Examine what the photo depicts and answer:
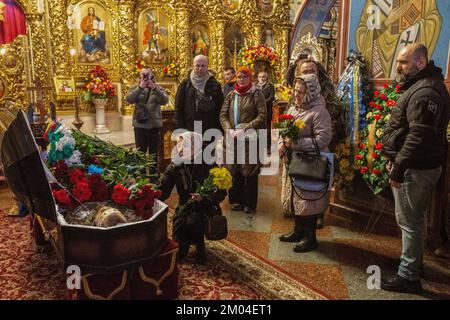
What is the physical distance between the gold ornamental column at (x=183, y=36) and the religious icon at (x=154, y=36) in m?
0.28

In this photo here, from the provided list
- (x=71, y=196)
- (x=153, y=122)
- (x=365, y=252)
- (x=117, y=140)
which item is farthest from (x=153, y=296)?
(x=117, y=140)

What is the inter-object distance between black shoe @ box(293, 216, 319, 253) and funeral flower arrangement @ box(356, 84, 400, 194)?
0.69 metres

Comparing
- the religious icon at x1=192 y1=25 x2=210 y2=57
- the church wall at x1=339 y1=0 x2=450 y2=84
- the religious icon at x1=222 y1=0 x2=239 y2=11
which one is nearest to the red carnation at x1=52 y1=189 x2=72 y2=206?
the church wall at x1=339 y1=0 x2=450 y2=84

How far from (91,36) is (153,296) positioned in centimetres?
699

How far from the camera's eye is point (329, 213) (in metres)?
5.21

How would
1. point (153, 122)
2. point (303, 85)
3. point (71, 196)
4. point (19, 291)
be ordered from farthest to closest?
1. point (153, 122)
2. point (303, 85)
3. point (19, 291)
4. point (71, 196)

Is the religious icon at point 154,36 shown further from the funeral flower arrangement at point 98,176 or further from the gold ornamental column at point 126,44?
the funeral flower arrangement at point 98,176

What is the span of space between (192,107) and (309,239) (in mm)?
2064

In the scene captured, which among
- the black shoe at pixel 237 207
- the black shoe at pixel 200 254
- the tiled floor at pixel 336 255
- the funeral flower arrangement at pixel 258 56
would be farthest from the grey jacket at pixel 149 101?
the funeral flower arrangement at pixel 258 56

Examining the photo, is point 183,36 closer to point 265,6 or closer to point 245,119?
point 265,6

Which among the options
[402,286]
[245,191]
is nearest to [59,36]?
[245,191]

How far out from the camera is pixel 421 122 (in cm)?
286

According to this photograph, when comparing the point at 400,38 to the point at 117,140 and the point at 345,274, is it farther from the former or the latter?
the point at 117,140

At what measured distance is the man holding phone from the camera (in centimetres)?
582
